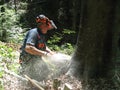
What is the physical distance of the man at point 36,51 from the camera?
6.57m

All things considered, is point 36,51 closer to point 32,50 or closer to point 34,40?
point 32,50

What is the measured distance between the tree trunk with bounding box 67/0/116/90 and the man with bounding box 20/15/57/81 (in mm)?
694

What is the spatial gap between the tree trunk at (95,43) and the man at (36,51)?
2.28 feet

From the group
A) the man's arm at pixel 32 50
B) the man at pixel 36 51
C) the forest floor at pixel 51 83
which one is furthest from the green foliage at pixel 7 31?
the man's arm at pixel 32 50

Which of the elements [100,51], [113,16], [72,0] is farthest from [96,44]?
[72,0]

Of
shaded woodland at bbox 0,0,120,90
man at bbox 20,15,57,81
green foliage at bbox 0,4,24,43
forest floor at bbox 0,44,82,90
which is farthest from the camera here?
green foliage at bbox 0,4,24,43

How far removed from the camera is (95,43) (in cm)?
659

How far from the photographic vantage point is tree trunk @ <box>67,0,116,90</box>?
6.43m

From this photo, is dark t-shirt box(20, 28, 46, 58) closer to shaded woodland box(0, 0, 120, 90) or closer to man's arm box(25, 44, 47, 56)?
man's arm box(25, 44, 47, 56)

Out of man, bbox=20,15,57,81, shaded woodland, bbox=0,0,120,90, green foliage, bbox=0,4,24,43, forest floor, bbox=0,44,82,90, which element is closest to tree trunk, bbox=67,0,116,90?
shaded woodland, bbox=0,0,120,90

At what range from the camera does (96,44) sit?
6.57 meters

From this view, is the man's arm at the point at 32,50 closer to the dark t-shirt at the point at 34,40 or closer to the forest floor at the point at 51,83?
the dark t-shirt at the point at 34,40

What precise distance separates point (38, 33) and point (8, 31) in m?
10.5

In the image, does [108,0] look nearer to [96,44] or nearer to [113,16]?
[113,16]
